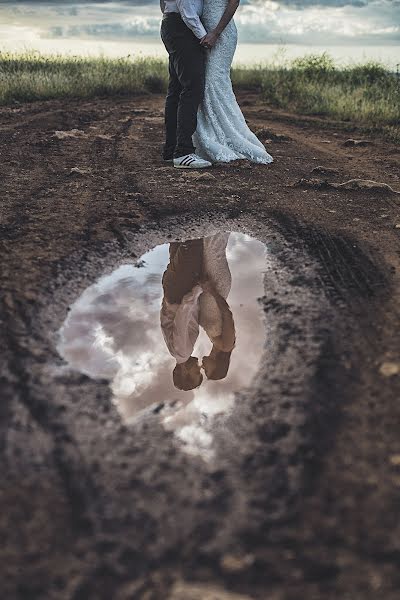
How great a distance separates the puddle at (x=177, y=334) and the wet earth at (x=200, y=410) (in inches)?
0.4

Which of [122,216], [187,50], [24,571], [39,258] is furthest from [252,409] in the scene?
[187,50]

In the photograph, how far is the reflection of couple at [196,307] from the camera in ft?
7.52

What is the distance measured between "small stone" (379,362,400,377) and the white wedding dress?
339cm

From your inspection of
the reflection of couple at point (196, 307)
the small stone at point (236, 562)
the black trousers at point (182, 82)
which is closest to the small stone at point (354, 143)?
the black trousers at point (182, 82)

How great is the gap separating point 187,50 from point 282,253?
93.6 inches

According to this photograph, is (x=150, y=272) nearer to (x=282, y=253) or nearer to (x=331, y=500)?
(x=282, y=253)

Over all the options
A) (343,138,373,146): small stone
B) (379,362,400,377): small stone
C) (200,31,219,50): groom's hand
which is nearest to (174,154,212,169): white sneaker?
(200,31,219,50): groom's hand

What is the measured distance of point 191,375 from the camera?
2225 millimetres

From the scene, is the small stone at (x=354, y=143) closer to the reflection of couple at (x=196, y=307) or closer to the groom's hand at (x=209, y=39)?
the groom's hand at (x=209, y=39)

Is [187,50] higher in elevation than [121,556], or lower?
higher

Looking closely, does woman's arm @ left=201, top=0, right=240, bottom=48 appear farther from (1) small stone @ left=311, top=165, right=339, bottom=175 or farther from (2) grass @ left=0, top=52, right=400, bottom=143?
(2) grass @ left=0, top=52, right=400, bottom=143

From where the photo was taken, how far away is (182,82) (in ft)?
15.9

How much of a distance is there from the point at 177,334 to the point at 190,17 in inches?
122

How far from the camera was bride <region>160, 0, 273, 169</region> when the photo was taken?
15.3 ft
